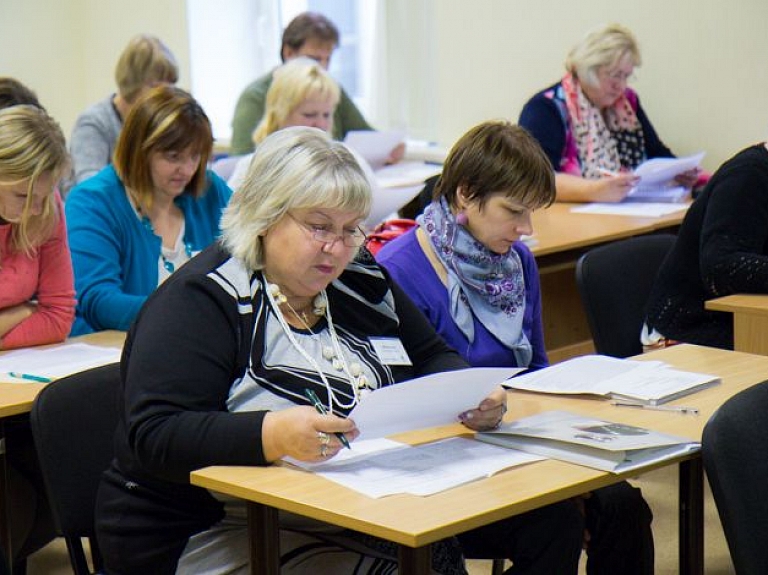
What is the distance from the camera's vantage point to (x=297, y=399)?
212 centimetres

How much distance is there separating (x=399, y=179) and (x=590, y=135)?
34.2 inches

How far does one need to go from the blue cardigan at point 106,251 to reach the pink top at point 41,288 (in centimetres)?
17

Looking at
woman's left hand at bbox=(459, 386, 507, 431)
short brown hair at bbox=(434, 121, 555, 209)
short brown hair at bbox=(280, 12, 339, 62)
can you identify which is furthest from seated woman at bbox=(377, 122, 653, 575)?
short brown hair at bbox=(280, 12, 339, 62)

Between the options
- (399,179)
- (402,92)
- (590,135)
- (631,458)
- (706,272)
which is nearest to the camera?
(631,458)

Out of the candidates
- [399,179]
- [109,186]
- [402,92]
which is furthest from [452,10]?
[109,186]

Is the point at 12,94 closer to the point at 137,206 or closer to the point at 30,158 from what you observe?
the point at 137,206

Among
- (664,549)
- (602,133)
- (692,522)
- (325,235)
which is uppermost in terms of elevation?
(325,235)

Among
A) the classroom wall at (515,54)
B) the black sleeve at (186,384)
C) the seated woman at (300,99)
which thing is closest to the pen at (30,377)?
the black sleeve at (186,384)

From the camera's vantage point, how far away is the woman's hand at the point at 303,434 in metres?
1.88

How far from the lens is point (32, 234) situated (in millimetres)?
2971

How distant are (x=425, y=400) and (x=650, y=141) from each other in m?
3.47

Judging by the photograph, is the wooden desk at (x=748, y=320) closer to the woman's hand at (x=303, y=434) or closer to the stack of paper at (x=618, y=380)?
the stack of paper at (x=618, y=380)

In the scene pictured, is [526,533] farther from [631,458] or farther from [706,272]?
[706,272]

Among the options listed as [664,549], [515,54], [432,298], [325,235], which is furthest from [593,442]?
[515,54]
